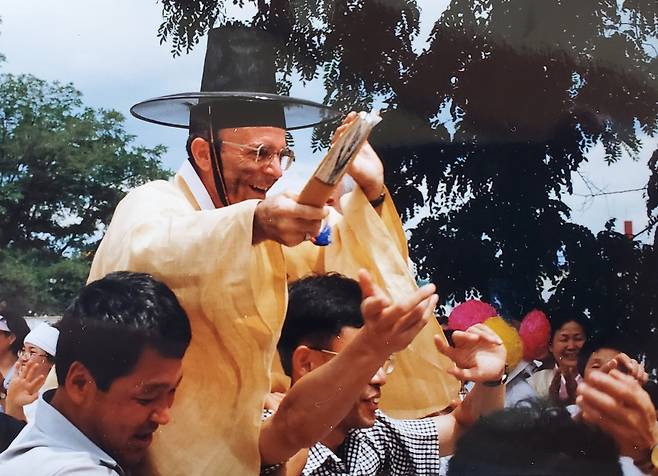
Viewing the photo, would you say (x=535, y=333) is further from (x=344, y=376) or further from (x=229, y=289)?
(x=229, y=289)

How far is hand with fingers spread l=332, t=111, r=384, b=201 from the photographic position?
190 centimetres

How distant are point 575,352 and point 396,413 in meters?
0.44

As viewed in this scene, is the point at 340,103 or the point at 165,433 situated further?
the point at 340,103

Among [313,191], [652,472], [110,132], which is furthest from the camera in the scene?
[110,132]

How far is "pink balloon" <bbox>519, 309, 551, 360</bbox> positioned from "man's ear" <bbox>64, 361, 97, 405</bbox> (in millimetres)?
946

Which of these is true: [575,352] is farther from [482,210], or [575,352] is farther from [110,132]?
[110,132]

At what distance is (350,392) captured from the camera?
1.71 m

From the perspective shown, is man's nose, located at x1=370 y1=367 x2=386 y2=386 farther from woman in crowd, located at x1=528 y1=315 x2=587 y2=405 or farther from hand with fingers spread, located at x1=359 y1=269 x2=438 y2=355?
woman in crowd, located at x1=528 y1=315 x2=587 y2=405

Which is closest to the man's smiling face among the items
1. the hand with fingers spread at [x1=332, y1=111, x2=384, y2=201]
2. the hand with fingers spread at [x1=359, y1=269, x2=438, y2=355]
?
the hand with fingers spread at [x1=332, y1=111, x2=384, y2=201]

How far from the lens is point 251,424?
1790mm

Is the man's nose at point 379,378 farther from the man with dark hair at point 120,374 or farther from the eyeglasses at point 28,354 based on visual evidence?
the eyeglasses at point 28,354

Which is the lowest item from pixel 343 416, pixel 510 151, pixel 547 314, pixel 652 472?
pixel 652 472

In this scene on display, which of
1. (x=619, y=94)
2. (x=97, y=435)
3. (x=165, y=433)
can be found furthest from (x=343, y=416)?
(x=619, y=94)

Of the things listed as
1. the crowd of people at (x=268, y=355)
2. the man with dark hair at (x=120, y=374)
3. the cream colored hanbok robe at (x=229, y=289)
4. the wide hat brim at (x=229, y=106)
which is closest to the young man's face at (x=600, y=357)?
the crowd of people at (x=268, y=355)
